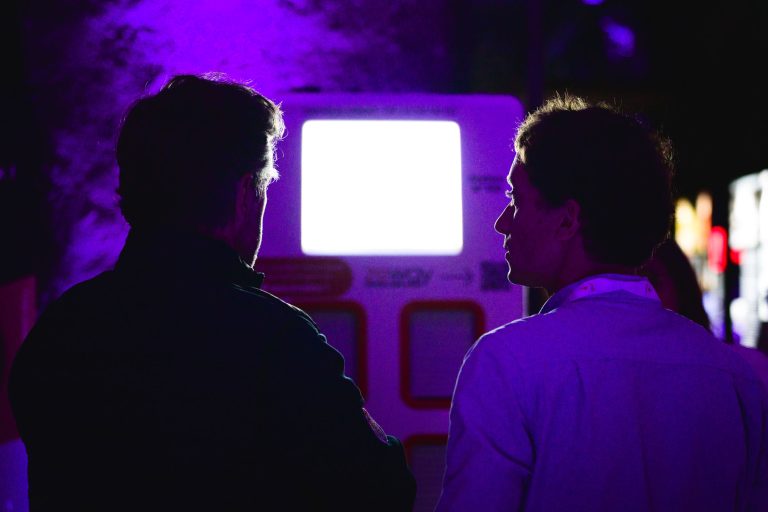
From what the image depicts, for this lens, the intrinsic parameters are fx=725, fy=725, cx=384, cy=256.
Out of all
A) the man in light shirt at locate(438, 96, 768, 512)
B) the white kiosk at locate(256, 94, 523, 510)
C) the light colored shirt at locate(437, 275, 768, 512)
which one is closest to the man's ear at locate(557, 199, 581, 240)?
the man in light shirt at locate(438, 96, 768, 512)

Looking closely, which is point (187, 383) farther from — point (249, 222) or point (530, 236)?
point (530, 236)

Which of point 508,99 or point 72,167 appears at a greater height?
point 508,99

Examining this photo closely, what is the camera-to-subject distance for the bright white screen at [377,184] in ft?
5.23

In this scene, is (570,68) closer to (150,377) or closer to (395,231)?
(395,231)

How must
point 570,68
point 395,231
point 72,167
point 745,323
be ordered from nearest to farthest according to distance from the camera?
point 395,231 < point 72,167 < point 570,68 < point 745,323

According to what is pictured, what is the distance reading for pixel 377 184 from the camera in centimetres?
159

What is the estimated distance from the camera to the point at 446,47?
188cm

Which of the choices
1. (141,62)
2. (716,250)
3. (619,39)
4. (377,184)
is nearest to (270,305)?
(377,184)

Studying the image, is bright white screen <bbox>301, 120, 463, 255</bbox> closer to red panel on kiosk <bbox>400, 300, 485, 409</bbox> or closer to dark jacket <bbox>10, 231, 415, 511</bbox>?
red panel on kiosk <bbox>400, 300, 485, 409</bbox>

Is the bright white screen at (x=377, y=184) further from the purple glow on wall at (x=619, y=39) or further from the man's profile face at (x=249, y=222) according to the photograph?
the purple glow on wall at (x=619, y=39)

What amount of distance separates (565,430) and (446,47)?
1.30 m

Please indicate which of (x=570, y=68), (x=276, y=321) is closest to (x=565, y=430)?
(x=276, y=321)

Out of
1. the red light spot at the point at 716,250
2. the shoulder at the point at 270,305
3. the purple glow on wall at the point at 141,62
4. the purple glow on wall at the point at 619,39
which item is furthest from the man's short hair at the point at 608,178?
the red light spot at the point at 716,250

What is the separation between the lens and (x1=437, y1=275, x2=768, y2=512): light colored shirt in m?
0.81
